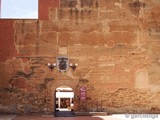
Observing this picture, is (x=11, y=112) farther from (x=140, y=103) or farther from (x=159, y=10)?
(x=159, y=10)

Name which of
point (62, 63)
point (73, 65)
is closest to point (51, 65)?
point (62, 63)

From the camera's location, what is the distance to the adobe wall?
1535 centimetres

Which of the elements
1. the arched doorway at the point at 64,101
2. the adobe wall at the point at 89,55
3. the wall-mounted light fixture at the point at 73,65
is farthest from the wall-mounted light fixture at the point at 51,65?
the arched doorway at the point at 64,101

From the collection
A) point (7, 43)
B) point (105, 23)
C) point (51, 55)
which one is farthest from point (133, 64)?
point (7, 43)

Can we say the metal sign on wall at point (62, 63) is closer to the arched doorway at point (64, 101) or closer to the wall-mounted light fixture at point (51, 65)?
the wall-mounted light fixture at point (51, 65)

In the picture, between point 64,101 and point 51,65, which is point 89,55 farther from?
point 64,101

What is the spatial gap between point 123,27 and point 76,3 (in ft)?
7.61

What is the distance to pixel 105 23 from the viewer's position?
15.7 meters

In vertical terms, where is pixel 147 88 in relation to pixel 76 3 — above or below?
below

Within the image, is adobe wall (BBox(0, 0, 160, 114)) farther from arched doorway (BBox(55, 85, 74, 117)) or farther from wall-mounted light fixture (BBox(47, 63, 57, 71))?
arched doorway (BBox(55, 85, 74, 117))

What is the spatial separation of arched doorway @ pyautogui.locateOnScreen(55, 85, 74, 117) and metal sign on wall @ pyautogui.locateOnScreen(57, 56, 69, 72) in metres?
0.77

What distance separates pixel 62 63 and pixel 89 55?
4.01ft

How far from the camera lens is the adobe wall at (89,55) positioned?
15.4 metres

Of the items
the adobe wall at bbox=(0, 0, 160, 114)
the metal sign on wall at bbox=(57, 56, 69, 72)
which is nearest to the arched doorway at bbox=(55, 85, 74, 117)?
the adobe wall at bbox=(0, 0, 160, 114)
